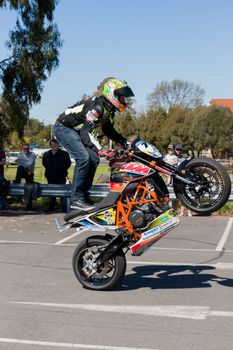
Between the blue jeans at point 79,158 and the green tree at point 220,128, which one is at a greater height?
the green tree at point 220,128

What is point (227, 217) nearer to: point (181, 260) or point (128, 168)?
point (181, 260)

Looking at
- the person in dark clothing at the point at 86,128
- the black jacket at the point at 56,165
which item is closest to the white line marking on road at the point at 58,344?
the person in dark clothing at the point at 86,128

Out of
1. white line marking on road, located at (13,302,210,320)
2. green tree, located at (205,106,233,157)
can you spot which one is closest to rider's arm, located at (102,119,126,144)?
white line marking on road, located at (13,302,210,320)

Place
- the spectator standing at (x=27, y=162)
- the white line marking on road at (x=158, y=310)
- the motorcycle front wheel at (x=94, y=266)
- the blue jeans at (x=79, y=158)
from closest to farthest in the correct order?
the white line marking on road at (x=158, y=310) → the blue jeans at (x=79, y=158) → the motorcycle front wheel at (x=94, y=266) → the spectator standing at (x=27, y=162)

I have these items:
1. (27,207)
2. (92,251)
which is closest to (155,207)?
(92,251)

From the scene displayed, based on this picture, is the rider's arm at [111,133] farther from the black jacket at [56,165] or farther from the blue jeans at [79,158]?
the black jacket at [56,165]

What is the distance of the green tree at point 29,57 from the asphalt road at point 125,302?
7.90 metres

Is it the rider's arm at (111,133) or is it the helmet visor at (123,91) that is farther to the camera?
the rider's arm at (111,133)

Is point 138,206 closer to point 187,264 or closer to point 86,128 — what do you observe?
point 86,128

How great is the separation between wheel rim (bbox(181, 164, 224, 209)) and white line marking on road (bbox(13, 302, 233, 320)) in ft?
4.11

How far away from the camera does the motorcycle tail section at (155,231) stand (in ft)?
21.9

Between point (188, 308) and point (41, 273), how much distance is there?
2542mm

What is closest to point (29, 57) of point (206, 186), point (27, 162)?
point (27, 162)

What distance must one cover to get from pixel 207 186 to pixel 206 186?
0.01 meters
